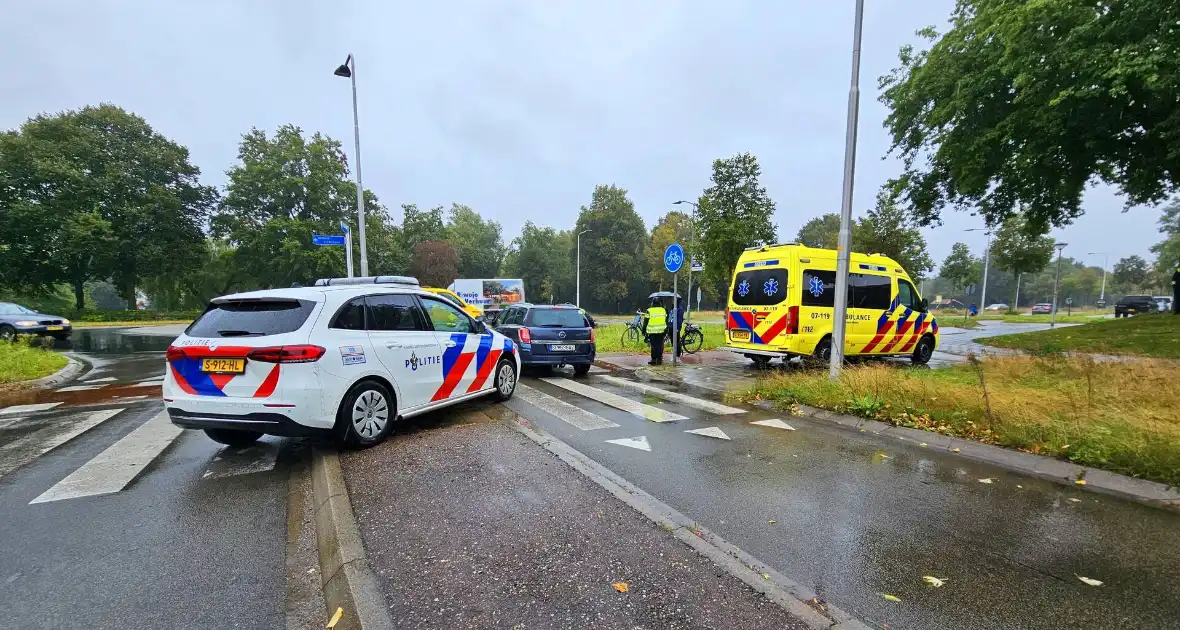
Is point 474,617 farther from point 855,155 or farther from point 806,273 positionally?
point 806,273

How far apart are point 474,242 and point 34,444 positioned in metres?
64.6

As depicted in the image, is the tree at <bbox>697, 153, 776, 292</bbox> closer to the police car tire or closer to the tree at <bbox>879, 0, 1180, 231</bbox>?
the tree at <bbox>879, 0, 1180, 231</bbox>

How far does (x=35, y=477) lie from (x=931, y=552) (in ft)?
23.2

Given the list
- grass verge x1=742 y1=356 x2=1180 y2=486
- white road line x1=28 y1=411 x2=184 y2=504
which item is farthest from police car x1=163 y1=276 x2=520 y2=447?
grass verge x1=742 y1=356 x2=1180 y2=486

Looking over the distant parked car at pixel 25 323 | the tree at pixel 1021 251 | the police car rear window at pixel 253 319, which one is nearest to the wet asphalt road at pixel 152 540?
the police car rear window at pixel 253 319

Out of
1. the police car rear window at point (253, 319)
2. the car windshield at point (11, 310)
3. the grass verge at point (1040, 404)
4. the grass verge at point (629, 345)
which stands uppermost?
the police car rear window at point (253, 319)

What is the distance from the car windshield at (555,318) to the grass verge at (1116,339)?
11346 mm

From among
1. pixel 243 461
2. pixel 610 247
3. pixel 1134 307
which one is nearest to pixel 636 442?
pixel 243 461

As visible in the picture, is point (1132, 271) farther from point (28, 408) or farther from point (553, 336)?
point (28, 408)

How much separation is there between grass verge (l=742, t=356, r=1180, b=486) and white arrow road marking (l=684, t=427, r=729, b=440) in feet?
5.72

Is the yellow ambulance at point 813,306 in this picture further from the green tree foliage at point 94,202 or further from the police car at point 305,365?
the green tree foliage at point 94,202

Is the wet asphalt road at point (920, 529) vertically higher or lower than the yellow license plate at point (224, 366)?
lower

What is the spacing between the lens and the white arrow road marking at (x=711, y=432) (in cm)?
587

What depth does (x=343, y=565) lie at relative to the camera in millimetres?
2799
